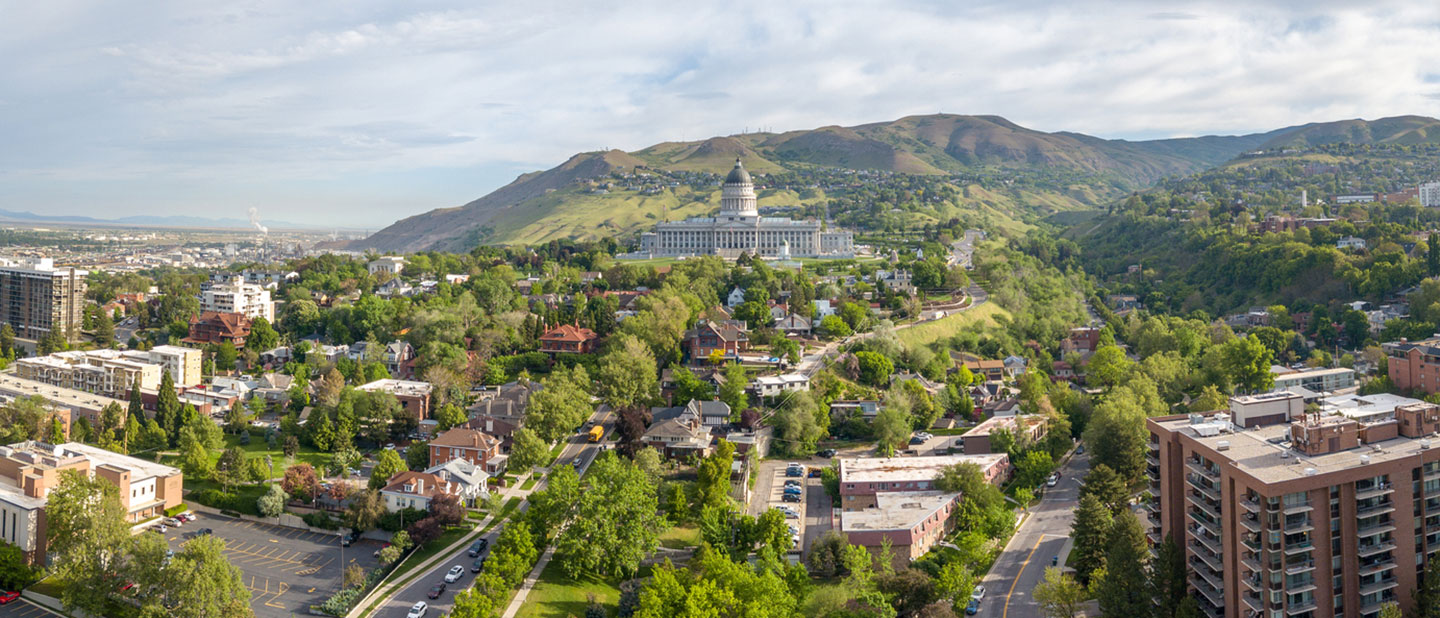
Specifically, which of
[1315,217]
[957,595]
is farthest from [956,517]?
[1315,217]

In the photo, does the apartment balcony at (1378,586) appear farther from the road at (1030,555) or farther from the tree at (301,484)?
the tree at (301,484)

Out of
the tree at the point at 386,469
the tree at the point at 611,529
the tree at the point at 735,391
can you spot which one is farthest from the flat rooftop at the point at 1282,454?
the tree at the point at 386,469

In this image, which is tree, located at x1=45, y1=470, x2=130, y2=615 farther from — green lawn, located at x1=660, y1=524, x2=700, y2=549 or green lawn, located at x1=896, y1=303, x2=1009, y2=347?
green lawn, located at x1=896, y1=303, x2=1009, y2=347

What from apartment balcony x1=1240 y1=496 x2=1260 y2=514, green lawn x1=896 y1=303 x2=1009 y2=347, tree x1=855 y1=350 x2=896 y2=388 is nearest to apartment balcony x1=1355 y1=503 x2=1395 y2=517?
apartment balcony x1=1240 y1=496 x2=1260 y2=514

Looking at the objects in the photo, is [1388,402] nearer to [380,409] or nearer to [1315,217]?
[380,409]

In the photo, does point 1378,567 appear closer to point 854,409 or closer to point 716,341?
point 854,409
